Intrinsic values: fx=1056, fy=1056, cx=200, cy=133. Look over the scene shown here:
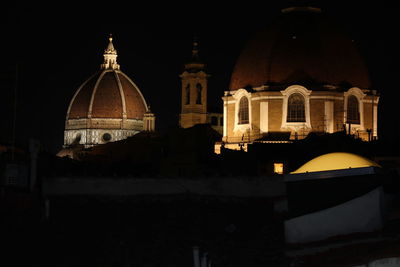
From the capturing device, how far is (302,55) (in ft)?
176

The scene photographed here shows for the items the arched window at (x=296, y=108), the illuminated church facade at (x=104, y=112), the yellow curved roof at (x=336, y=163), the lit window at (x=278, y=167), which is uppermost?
the illuminated church facade at (x=104, y=112)

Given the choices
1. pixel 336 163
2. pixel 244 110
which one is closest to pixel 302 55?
pixel 244 110

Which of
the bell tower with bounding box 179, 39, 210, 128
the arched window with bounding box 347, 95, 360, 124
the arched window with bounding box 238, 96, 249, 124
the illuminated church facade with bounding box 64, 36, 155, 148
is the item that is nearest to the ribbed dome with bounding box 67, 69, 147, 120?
the illuminated church facade with bounding box 64, 36, 155, 148

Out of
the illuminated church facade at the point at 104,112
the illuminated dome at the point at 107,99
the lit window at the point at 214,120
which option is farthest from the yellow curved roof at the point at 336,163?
the illuminated dome at the point at 107,99

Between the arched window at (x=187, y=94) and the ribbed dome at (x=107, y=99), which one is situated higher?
the ribbed dome at (x=107, y=99)

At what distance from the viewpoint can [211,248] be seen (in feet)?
101

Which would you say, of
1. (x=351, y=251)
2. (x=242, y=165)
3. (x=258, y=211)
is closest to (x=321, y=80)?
(x=242, y=165)

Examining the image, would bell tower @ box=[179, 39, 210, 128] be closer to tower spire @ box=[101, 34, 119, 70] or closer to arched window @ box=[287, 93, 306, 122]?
arched window @ box=[287, 93, 306, 122]

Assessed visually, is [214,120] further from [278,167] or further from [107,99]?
[107,99]

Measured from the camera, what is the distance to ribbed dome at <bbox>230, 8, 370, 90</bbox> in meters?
53.6

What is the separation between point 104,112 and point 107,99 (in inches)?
52.9

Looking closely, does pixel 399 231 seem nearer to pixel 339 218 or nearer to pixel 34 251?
pixel 339 218

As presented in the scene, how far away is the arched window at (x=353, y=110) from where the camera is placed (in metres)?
54.3

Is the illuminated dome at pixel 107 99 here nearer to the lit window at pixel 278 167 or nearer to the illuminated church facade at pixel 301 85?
the illuminated church facade at pixel 301 85
